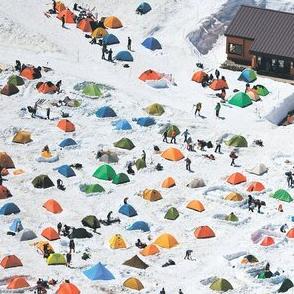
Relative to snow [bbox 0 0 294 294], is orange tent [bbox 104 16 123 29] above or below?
above

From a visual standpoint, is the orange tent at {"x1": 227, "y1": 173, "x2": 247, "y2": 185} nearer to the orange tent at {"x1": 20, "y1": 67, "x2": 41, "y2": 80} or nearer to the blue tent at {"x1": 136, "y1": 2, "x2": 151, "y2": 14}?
the orange tent at {"x1": 20, "y1": 67, "x2": 41, "y2": 80}

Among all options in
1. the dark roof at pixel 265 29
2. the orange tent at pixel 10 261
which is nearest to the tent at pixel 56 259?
the orange tent at pixel 10 261

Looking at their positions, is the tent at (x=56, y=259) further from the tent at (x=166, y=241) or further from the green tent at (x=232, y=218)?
the green tent at (x=232, y=218)

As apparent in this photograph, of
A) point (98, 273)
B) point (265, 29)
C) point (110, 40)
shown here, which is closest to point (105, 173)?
point (98, 273)

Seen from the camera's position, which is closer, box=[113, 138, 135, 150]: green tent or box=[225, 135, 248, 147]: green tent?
box=[113, 138, 135, 150]: green tent

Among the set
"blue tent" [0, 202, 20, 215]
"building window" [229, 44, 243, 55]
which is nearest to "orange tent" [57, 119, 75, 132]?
"blue tent" [0, 202, 20, 215]

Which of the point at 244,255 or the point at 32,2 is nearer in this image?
the point at 244,255

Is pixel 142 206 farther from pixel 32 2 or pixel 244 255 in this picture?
pixel 32 2

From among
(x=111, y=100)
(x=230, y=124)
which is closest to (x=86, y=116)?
(x=111, y=100)
